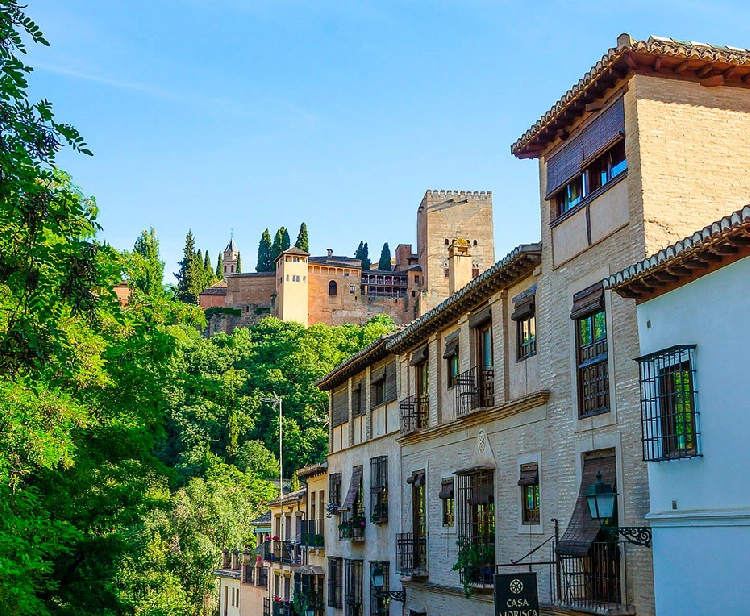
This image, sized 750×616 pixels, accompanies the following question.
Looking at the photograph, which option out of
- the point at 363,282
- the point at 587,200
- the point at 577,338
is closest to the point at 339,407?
the point at 577,338

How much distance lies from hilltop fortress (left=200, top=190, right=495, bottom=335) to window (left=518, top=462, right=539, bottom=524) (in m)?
85.0

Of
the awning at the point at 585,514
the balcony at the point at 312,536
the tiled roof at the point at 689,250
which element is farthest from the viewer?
the balcony at the point at 312,536

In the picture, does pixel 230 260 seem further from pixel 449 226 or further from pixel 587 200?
pixel 587 200

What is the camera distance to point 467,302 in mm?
20172

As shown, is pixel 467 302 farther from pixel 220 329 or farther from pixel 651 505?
pixel 220 329

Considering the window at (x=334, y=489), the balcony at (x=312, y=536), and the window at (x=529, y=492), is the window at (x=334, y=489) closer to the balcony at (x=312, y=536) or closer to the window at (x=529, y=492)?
the balcony at (x=312, y=536)

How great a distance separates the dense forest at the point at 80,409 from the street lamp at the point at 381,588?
5.85 m

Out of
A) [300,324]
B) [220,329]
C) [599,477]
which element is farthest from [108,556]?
[220,329]

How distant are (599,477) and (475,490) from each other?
5781mm

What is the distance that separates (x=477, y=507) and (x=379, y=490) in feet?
23.1

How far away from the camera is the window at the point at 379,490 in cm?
2592

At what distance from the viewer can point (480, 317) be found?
1962 cm

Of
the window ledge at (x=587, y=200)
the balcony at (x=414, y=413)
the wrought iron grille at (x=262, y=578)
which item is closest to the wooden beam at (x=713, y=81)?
the window ledge at (x=587, y=200)

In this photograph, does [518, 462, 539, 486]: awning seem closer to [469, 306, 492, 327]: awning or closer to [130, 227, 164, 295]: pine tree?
[469, 306, 492, 327]: awning
